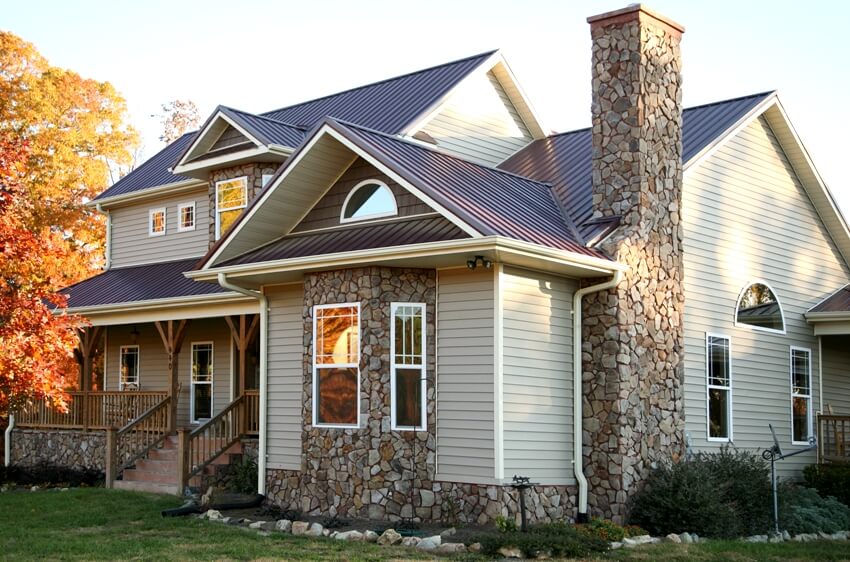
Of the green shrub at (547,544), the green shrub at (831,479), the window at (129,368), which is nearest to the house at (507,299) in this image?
the green shrub at (831,479)

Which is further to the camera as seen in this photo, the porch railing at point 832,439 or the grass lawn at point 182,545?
the porch railing at point 832,439

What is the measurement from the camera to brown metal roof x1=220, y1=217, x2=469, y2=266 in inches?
559

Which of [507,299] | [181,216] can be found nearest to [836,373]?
[507,299]

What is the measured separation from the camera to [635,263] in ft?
50.0

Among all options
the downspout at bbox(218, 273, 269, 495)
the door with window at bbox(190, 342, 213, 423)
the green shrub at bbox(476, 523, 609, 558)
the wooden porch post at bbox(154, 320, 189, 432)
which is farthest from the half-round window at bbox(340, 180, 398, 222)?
the door with window at bbox(190, 342, 213, 423)

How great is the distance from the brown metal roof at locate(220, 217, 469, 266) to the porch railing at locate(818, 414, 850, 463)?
342 inches

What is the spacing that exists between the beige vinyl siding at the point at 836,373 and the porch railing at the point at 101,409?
12397 millimetres

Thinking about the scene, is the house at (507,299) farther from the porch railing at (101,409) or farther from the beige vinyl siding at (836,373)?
the porch railing at (101,409)

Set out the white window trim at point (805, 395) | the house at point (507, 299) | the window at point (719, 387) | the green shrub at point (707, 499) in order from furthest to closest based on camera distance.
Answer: the white window trim at point (805, 395), the window at point (719, 387), the green shrub at point (707, 499), the house at point (507, 299)

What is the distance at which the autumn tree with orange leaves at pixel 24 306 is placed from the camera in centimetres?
1286

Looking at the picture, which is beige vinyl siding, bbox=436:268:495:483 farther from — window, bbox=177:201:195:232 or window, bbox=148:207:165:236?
window, bbox=148:207:165:236

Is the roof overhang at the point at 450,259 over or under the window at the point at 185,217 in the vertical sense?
under

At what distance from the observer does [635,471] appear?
14.9m

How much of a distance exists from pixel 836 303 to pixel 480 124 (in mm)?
7507
